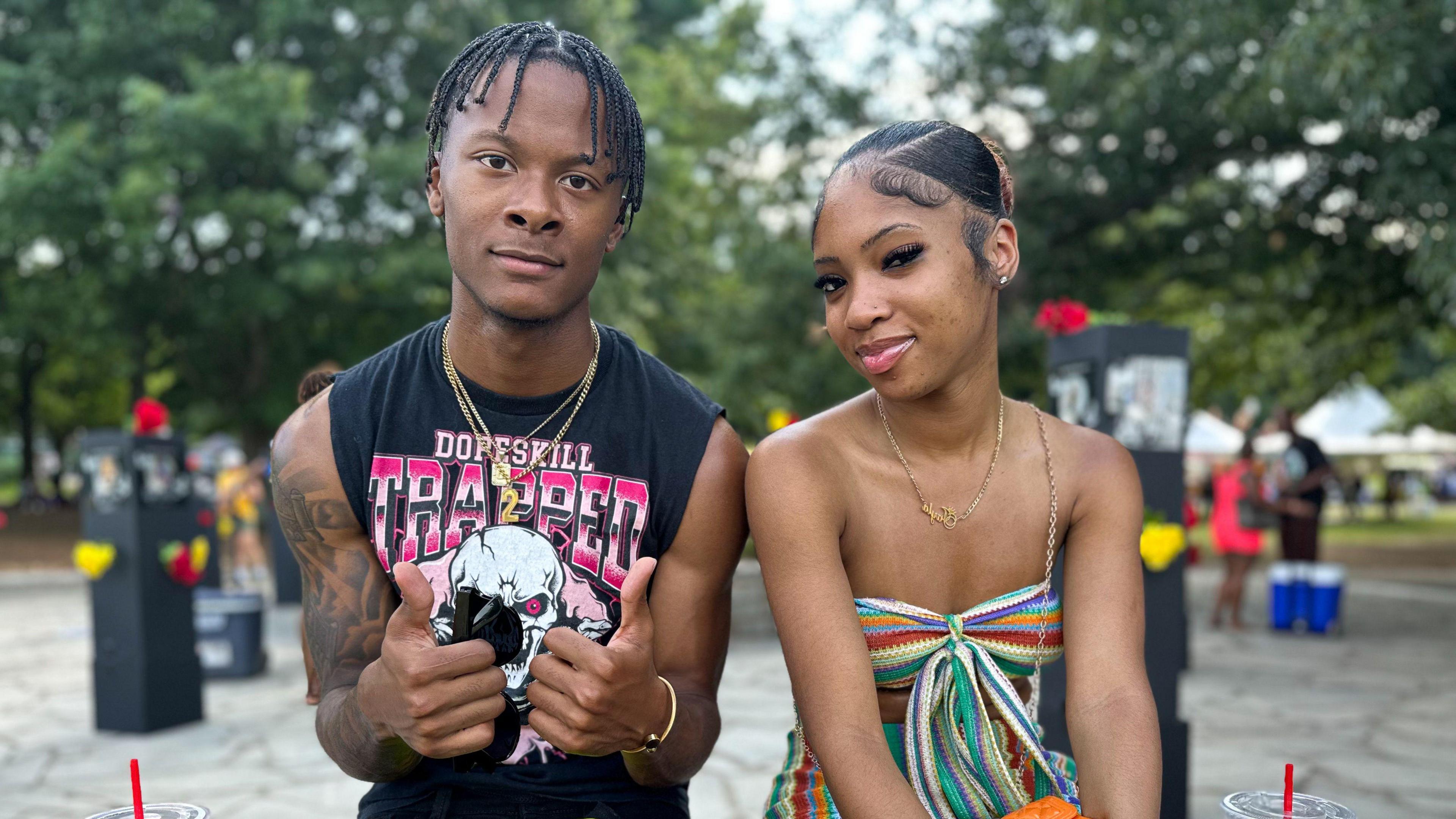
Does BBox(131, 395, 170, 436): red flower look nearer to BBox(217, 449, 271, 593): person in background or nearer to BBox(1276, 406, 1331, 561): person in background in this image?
BBox(217, 449, 271, 593): person in background

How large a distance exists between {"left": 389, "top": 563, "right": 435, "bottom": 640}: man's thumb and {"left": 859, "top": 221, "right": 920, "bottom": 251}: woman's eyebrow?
36.2 inches

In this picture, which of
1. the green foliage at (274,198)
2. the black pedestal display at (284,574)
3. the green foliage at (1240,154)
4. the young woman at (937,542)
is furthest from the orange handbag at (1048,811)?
the green foliage at (274,198)

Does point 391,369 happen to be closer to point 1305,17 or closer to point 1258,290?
point 1305,17

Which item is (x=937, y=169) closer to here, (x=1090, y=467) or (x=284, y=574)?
(x=1090, y=467)

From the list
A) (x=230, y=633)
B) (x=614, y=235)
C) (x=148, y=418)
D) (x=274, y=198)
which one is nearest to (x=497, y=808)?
(x=614, y=235)

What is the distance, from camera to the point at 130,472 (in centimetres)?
608

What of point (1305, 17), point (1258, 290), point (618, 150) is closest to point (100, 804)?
point (618, 150)

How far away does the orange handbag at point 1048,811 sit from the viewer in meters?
1.72

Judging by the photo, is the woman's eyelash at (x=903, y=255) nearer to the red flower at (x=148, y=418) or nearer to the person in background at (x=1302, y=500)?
the red flower at (x=148, y=418)

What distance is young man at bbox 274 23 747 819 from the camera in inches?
77.1

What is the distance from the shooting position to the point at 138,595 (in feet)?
19.6

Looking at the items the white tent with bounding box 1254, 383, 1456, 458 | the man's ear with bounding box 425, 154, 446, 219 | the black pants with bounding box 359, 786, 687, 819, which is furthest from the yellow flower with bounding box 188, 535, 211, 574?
the white tent with bounding box 1254, 383, 1456, 458

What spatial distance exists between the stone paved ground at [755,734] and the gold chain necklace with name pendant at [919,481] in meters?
2.94

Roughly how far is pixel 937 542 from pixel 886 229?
0.59 metres
